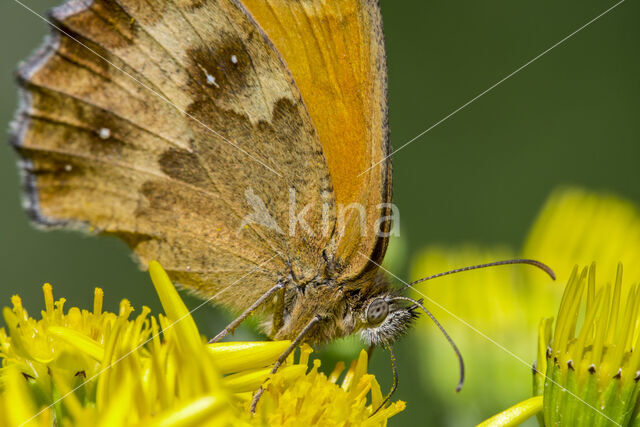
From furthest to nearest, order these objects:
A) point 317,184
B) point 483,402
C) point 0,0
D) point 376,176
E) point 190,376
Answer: point 0,0
point 483,402
point 317,184
point 376,176
point 190,376

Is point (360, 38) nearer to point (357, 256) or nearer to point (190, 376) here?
point (357, 256)

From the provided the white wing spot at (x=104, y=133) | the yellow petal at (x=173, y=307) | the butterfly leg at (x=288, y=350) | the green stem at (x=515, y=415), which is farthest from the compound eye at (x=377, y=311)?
the white wing spot at (x=104, y=133)

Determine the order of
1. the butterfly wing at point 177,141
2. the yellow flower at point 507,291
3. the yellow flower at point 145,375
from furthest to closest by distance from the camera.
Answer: the yellow flower at point 507,291 → the butterfly wing at point 177,141 → the yellow flower at point 145,375

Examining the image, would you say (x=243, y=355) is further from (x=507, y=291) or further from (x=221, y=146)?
(x=507, y=291)

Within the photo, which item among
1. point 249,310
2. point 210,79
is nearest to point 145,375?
point 249,310

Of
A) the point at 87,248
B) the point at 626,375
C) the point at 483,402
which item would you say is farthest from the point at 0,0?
the point at 626,375

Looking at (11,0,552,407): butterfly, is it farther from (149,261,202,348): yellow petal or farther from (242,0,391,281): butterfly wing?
(149,261,202,348): yellow petal

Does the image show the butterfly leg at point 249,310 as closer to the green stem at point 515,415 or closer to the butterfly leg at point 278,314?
the butterfly leg at point 278,314
